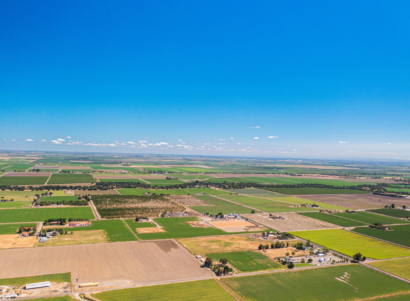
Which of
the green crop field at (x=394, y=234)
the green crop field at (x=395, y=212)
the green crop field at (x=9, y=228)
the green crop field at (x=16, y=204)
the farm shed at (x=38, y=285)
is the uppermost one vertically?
the green crop field at (x=395, y=212)

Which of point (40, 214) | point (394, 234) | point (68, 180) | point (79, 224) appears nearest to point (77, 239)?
point (79, 224)

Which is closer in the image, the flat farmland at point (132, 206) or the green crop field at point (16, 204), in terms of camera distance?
the flat farmland at point (132, 206)

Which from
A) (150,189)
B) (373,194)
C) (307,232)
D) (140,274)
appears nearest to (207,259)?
(140,274)

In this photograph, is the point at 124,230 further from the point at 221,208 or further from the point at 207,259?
the point at 221,208

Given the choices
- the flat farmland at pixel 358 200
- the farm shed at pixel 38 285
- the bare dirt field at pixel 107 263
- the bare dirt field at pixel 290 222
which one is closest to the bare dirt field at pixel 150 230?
the bare dirt field at pixel 107 263

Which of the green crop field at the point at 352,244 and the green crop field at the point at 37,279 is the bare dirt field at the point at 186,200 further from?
the green crop field at the point at 37,279

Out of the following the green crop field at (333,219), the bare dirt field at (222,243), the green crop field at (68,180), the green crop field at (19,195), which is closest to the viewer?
the bare dirt field at (222,243)

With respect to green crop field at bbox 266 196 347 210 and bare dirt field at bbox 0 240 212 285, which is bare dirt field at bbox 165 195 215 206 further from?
bare dirt field at bbox 0 240 212 285

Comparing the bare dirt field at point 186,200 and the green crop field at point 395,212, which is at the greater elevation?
the green crop field at point 395,212
